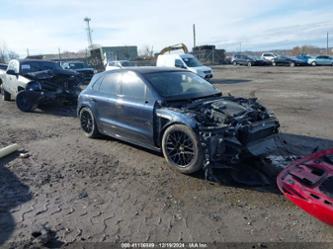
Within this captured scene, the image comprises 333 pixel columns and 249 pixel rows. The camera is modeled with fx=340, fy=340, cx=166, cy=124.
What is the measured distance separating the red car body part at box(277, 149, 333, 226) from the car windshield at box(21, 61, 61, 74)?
10695mm

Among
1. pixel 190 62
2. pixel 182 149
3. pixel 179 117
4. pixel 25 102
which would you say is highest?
pixel 190 62

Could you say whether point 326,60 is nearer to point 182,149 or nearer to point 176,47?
point 176,47

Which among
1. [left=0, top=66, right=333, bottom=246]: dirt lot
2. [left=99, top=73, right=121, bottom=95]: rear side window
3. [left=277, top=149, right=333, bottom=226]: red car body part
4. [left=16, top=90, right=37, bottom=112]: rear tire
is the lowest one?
[left=0, top=66, right=333, bottom=246]: dirt lot

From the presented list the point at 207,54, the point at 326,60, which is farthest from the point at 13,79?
the point at 207,54

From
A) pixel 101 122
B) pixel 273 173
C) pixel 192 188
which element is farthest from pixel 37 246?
pixel 101 122

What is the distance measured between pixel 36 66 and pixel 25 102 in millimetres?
1898

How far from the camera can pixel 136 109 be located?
6.04 metres

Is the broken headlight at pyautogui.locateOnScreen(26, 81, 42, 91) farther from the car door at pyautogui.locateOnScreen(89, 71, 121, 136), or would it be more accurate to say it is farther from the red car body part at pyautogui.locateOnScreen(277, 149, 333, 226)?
the red car body part at pyautogui.locateOnScreen(277, 149, 333, 226)

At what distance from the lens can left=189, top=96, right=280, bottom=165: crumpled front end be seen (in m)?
4.80

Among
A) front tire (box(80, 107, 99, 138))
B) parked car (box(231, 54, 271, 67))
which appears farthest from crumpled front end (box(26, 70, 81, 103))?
parked car (box(231, 54, 271, 67))

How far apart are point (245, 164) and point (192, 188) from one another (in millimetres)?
1067

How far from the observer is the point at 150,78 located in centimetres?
616

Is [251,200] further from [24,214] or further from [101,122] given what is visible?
[101,122]

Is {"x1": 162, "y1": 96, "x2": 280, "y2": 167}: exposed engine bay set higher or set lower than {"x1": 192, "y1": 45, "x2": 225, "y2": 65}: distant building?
lower
